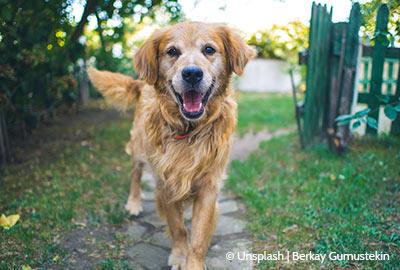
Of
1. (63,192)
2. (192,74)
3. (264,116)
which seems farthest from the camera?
(264,116)

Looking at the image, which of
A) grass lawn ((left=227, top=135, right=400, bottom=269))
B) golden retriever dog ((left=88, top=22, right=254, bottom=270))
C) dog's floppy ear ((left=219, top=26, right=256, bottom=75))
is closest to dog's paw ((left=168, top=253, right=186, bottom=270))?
golden retriever dog ((left=88, top=22, right=254, bottom=270))

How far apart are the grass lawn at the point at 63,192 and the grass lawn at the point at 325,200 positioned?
122 centimetres

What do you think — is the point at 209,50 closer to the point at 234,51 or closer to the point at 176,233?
the point at 234,51

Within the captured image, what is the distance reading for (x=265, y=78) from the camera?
1614cm

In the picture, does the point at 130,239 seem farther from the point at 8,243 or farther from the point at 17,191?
the point at 17,191

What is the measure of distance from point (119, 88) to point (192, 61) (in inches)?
61.6

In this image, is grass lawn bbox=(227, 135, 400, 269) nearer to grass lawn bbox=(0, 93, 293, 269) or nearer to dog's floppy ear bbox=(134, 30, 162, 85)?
grass lawn bbox=(0, 93, 293, 269)

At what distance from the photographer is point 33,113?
5.57m

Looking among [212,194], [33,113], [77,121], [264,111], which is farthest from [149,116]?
[264,111]

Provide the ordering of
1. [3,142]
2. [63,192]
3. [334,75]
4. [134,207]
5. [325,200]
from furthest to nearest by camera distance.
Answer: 1. [334,75]
2. [3,142]
3. [63,192]
4. [134,207]
5. [325,200]

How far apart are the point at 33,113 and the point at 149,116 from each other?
10.2ft

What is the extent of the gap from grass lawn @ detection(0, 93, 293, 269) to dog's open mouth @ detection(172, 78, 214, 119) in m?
1.13

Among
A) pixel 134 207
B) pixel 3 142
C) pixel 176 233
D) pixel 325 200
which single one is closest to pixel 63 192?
pixel 134 207

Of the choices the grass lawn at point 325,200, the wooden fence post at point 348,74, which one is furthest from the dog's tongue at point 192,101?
the wooden fence post at point 348,74
